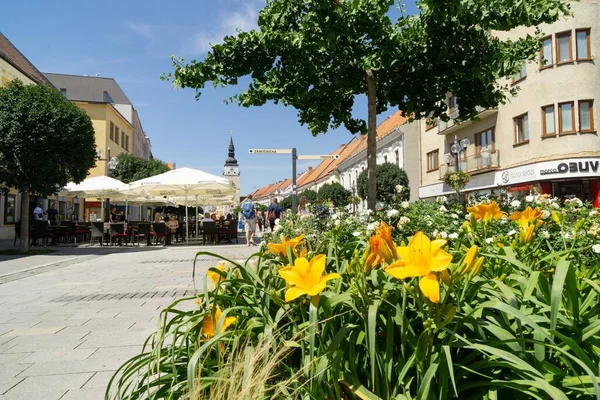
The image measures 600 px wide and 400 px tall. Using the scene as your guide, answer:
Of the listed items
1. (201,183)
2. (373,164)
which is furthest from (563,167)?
(373,164)

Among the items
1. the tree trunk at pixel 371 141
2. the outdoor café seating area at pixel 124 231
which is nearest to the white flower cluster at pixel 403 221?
the tree trunk at pixel 371 141

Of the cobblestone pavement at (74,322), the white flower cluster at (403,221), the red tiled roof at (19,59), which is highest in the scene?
the red tiled roof at (19,59)

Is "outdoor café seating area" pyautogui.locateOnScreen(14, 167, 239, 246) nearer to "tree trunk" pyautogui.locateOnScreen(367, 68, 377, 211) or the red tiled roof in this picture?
the red tiled roof

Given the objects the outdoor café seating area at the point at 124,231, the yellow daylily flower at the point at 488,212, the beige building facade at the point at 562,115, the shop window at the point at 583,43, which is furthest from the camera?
the shop window at the point at 583,43

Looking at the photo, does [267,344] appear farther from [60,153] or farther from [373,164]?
[60,153]

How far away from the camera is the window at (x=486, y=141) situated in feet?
82.9

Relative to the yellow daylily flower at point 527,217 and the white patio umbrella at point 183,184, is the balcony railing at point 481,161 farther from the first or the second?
the yellow daylily flower at point 527,217

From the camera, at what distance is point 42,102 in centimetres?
1394

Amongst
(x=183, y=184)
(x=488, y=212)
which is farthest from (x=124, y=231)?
(x=488, y=212)

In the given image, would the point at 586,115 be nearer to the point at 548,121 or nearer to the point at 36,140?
the point at 548,121

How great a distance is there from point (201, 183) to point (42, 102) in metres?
5.61

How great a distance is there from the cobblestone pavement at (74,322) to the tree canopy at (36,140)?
16.2ft

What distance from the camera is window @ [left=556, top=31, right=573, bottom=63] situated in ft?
64.7

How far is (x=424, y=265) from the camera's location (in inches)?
47.0
